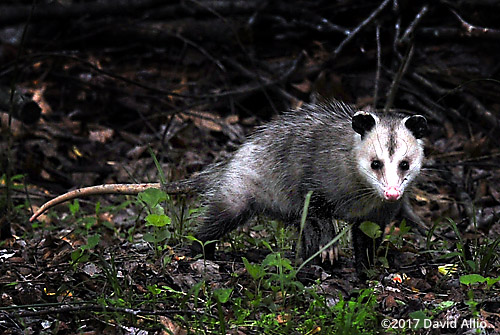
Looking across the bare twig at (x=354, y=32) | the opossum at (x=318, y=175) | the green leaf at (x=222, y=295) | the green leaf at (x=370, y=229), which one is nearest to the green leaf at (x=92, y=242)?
the opossum at (x=318, y=175)

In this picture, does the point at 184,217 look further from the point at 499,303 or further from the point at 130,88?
the point at 130,88

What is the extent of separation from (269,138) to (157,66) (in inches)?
112

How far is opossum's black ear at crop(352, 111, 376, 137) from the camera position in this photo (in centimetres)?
282

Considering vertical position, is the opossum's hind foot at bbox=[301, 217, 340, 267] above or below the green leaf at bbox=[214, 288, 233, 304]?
below

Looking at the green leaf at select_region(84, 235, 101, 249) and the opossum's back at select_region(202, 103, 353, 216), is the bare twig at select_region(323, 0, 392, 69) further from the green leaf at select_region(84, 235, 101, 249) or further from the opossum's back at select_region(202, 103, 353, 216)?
the green leaf at select_region(84, 235, 101, 249)

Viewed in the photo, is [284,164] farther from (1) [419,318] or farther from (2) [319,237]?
(1) [419,318]

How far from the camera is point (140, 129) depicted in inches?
212

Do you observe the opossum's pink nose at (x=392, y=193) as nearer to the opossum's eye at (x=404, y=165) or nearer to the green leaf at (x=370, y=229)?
the opossum's eye at (x=404, y=165)

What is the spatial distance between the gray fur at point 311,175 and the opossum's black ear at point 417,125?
3cm

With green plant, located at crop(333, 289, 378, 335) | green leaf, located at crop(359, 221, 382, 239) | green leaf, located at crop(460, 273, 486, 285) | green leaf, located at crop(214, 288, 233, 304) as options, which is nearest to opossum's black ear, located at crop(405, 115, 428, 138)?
green leaf, located at crop(359, 221, 382, 239)

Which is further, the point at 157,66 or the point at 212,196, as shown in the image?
the point at 157,66

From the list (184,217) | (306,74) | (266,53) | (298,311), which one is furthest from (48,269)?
(266,53)

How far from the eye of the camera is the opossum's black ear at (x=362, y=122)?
2822mm

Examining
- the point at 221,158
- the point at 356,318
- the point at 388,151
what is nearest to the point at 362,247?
the point at 388,151
